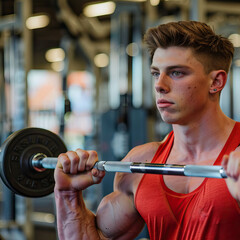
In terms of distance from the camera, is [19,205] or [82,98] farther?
[82,98]

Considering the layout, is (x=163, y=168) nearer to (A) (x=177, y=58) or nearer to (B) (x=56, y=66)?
(A) (x=177, y=58)

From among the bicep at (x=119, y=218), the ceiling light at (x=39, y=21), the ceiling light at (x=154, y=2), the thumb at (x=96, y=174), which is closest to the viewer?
the thumb at (x=96, y=174)

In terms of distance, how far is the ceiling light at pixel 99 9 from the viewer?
6.51 metres

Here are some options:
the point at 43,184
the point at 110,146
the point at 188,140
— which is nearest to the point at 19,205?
the point at 110,146

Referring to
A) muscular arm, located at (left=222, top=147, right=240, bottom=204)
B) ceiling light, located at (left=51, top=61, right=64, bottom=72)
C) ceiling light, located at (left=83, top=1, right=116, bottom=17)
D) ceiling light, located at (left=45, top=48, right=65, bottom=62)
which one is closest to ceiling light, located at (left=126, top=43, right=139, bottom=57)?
ceiling light, located at (left=83, top=1, right=116, bottom=17)

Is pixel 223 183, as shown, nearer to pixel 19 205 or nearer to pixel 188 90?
pixel 188 90

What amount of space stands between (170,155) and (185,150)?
7cm

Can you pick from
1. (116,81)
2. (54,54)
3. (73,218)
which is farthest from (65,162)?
(54,54)

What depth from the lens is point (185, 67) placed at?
1516mm

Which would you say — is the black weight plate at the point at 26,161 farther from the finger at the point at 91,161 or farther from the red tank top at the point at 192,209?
the red tank top at the point at 192,209

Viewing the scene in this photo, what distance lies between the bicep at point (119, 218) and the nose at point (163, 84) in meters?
0.49

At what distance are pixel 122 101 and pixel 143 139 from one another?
43cm

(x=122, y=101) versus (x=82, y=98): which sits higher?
(x=82, y=98)

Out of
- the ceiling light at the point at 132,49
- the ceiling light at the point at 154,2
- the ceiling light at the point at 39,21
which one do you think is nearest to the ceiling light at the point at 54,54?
the ceiling light at the point at 39,21
